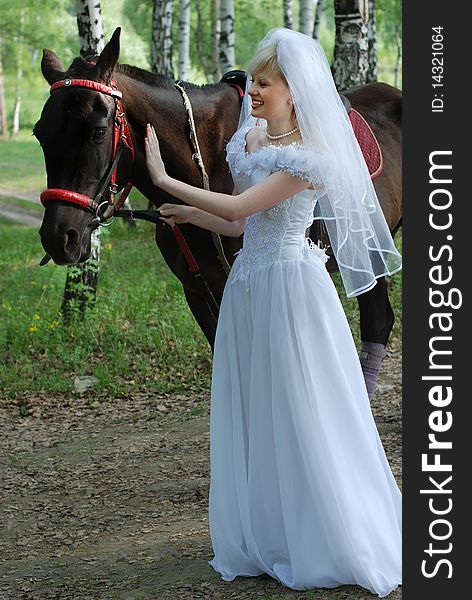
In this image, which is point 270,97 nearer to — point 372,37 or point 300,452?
point 300,452

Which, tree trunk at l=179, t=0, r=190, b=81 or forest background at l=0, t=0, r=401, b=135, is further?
forest background at l=0, t=0, r=401, b=135

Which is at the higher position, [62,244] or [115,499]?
[62,244]

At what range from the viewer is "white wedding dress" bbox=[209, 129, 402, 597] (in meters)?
3.75

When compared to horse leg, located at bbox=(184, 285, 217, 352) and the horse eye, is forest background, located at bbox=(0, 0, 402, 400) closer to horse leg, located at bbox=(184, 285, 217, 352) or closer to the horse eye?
horse leg, located at bbox=(184, 285, 217, 352)

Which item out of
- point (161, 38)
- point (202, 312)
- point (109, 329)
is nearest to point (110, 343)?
point (109, 329)

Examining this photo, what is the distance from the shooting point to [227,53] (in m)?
13.8

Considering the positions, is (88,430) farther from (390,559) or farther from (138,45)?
(138,45)

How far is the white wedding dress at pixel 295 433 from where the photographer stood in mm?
3754

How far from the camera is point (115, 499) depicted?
551cm

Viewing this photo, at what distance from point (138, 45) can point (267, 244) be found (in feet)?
99.7

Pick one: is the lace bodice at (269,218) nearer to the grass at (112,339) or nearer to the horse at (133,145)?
the horse at (133,145)

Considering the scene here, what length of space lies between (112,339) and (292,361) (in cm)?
475

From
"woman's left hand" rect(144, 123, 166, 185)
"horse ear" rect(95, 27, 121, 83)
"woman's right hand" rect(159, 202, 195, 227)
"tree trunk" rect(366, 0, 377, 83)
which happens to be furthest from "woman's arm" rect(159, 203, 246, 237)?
"tree trunk" rect(366, 0, 377, 83)

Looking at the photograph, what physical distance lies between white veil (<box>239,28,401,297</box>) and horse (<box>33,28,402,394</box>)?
58 cm
